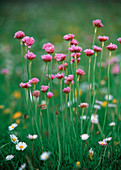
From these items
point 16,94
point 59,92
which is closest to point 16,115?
point 16,94

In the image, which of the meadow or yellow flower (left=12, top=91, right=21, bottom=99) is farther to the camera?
yellow flower (left=12, top=91, right=21, bottom=99)

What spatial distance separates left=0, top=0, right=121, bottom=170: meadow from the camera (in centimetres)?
119

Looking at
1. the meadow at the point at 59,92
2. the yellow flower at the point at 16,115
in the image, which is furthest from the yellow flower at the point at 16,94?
the yellow flower at the point at 16,115

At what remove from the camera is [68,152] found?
123cm

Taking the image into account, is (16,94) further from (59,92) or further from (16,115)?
(59,92)

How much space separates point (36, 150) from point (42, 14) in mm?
6518

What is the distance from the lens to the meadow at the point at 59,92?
1190 mm

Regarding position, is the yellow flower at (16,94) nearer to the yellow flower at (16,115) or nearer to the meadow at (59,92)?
the meadow at (59,92)

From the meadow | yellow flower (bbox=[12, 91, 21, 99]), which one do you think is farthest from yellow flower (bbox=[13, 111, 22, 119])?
yellow flower (bbox=[12, 91, 21, 99])

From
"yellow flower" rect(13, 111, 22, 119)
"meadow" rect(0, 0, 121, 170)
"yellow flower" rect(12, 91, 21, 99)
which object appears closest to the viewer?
"meadow" rect(0, 0, 121, 170)

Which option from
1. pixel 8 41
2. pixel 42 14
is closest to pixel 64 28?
pixel 8 41

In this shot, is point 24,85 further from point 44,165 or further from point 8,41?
point 8,41

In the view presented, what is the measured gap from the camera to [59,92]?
1.42m

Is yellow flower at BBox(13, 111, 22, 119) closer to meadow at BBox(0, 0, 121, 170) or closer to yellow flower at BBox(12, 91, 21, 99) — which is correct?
meadow at BBox(0, 0, 121, 170)
